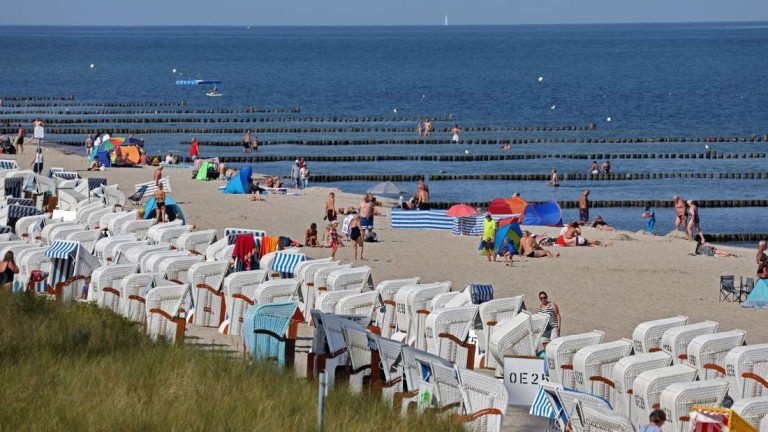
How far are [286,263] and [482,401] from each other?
808cm

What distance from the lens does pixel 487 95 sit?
3912 inches

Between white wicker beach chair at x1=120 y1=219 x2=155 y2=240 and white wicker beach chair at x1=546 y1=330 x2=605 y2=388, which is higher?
→ white wicker beach chair at x1=120 y1=219 x2=155 y2=240

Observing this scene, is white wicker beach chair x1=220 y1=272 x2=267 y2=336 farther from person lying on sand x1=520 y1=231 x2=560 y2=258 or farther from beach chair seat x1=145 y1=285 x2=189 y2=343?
person lying on sand x1=520 y1=231 x2=560 y2=258

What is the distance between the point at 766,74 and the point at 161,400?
126 m

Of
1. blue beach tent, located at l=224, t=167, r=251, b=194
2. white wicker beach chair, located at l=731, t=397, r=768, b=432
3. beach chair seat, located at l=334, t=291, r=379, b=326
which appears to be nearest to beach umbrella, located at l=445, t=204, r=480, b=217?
blue beach tent, located at l=224, t=167, r=251, b=194

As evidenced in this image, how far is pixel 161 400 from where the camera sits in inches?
431

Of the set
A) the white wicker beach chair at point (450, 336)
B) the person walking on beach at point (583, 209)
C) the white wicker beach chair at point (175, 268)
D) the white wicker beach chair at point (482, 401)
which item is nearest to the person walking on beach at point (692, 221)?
the person walking on beach at point (583, 209)

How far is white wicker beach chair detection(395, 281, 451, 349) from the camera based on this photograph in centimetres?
1611

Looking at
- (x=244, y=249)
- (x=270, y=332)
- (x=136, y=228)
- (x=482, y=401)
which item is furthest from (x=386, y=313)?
(x=136, y=228)

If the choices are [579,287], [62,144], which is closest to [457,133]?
[62,144]

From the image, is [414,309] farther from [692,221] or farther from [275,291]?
[692,221]

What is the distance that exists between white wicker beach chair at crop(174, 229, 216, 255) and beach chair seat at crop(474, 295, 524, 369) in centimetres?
724

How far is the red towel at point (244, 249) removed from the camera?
20266 mm

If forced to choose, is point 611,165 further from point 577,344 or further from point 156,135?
point 577,344
